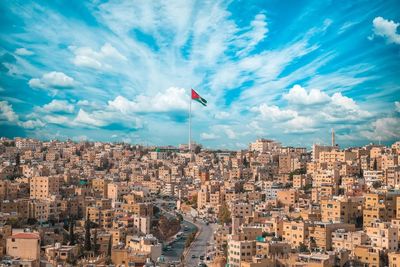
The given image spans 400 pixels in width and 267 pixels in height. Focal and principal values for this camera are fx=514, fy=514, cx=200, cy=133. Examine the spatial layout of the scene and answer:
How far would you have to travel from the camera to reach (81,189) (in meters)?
15.1

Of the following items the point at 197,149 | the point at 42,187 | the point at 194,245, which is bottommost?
the point at 194,245

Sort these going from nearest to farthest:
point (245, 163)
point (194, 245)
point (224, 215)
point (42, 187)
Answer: point (194, 245), point (224, 215), point (42, 187), point (245, 163)

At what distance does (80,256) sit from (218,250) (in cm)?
278

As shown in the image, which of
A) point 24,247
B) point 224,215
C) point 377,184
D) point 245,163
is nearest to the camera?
point 24,247

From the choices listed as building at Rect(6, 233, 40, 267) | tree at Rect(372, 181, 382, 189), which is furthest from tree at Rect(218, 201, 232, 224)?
building at Rect(6, 233, 40, 267)

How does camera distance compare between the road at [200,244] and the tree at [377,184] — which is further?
the tree at [377,184]

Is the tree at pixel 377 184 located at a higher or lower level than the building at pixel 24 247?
higher

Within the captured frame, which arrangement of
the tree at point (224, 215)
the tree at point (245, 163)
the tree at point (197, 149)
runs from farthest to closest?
1. the tree at point (197, 149)
2. the tree at point (245, 163)
3. the tree at point (224, 215)

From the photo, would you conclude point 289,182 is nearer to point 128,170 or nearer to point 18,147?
point 128,170

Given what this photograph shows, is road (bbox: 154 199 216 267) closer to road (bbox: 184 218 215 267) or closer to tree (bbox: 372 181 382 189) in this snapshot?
road (bbox: 184 218 215 267)

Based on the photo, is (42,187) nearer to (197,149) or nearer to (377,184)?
(377,184)

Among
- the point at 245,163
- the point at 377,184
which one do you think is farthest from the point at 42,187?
the point at 245,163

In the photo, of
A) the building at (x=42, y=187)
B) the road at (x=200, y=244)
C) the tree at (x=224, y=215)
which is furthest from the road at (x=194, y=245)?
the building at (x=42, y=187)

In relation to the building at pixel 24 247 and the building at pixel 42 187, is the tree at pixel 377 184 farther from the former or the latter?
the building at pixel 24 247
